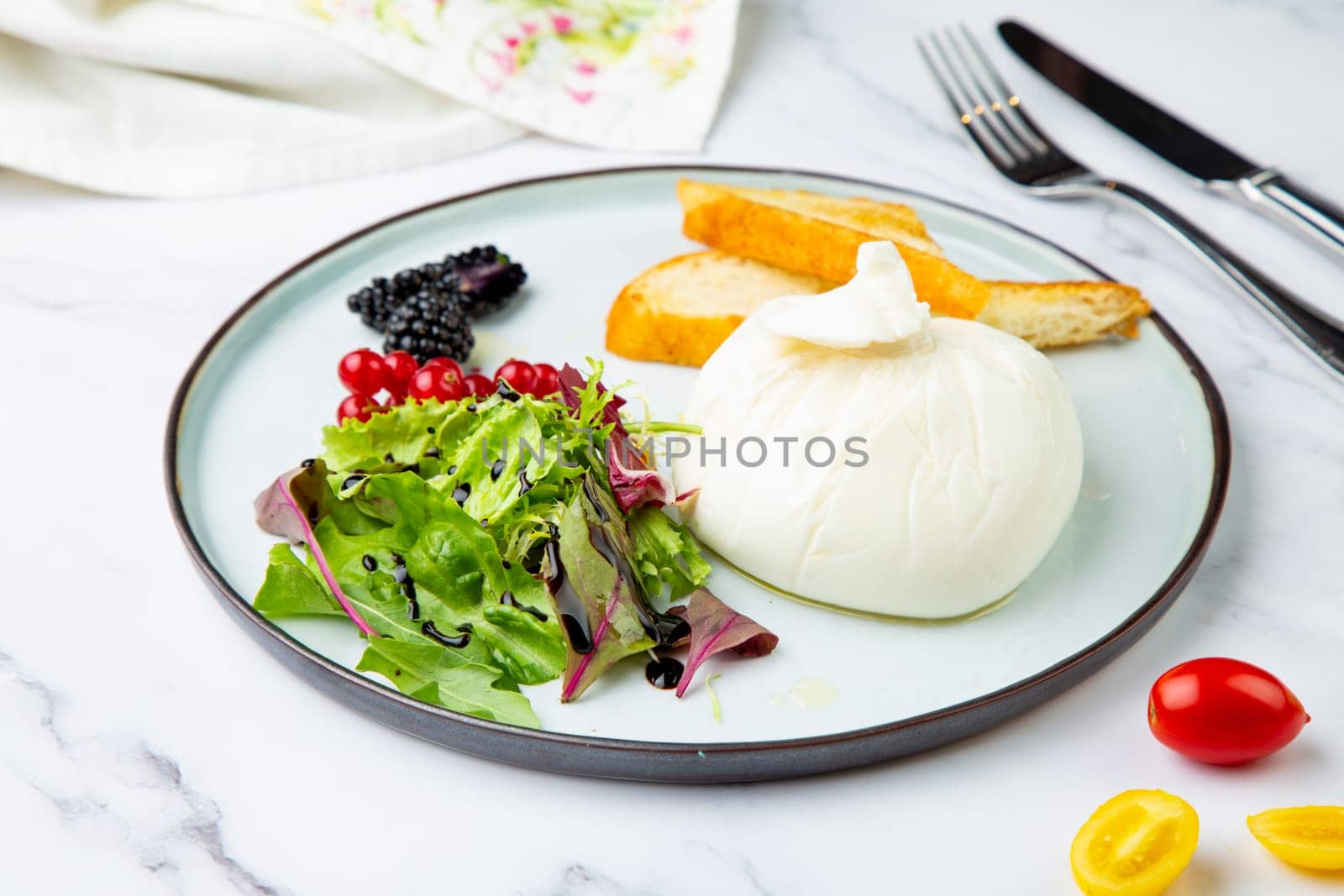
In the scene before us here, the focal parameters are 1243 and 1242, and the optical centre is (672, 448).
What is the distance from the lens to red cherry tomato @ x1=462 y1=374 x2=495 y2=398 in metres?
2.01

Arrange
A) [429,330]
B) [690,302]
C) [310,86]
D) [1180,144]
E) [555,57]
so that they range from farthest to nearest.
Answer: [555,57]
[310,86]
[1180,144]
[690,302]
[429,330]

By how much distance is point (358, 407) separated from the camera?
205 cm

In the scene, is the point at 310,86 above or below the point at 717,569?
above

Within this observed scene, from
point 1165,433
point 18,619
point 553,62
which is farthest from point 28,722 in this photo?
point 553,62

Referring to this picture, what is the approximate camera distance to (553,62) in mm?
3025

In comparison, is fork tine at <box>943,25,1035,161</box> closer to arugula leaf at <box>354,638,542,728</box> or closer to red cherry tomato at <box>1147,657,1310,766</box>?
red cherry tomato at <box>1147,657,1310,766</box>

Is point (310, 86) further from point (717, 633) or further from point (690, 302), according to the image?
point (717, 633)

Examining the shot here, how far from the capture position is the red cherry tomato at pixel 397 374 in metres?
2.11

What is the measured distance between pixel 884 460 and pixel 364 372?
0.93m

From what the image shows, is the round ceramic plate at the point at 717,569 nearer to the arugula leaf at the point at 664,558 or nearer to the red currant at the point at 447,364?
the arugula leaf at the point at 664,558

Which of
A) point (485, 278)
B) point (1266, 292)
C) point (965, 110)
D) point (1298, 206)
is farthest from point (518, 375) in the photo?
point (1298, 206)

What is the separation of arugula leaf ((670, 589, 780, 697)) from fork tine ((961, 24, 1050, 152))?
1710mm

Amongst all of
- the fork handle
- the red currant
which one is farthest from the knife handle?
the red currant

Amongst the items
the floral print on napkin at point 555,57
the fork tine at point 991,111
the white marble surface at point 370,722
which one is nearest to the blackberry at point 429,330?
the white marble surface at point 370,722
